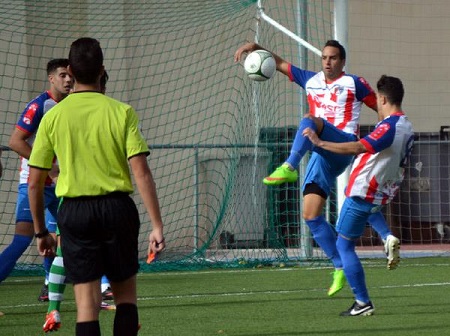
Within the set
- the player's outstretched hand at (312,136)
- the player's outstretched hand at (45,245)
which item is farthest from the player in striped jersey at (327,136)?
the player's outstretched hand at (45,245)

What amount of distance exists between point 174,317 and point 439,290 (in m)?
3.16

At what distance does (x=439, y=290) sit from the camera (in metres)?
10.5

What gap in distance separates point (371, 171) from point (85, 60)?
12.5ft

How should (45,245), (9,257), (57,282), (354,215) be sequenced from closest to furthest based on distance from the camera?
(45,245)
(57,282)
(354,215)
(9,257)

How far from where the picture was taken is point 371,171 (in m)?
8.61

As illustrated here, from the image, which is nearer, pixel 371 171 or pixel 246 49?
pixel 371 171

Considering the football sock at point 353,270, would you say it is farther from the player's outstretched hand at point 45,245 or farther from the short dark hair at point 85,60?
the short dark hair at point 85,60

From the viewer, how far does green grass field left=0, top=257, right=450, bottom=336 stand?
7.73 m

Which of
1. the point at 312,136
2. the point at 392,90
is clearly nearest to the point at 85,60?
the point at 312,136

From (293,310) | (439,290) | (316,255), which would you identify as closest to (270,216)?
(316,255)

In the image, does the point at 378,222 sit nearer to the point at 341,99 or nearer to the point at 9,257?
the point at 341,99

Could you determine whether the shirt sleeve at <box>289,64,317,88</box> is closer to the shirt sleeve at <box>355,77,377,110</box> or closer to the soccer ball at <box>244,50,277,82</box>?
the soccer ball at <box>244,50,277,82</box>

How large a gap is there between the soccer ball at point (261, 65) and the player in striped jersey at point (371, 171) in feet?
6.17

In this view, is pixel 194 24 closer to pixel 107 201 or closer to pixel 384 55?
pixel 384 55
